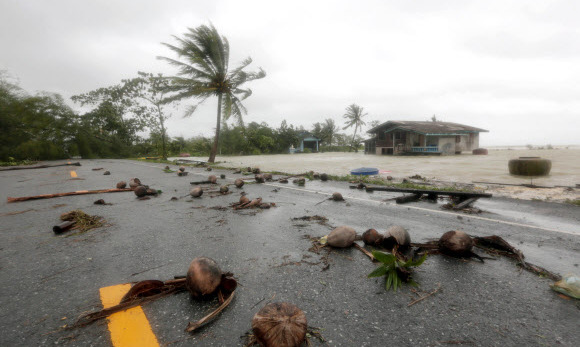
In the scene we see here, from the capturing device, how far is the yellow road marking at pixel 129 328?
3.76 feet

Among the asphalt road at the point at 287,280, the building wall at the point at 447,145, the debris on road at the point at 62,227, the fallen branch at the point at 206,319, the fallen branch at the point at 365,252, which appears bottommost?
the asphalt road at the point at 287,280

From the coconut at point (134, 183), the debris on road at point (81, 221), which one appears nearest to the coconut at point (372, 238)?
the debris on road at point (81, 221)

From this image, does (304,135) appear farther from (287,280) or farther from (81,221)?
(287,280)

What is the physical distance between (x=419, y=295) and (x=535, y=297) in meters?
0.68

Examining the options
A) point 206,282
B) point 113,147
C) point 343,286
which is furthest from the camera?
point 113,147

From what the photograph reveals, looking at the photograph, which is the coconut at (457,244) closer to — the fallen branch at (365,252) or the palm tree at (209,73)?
the fallen branch at (365,252)

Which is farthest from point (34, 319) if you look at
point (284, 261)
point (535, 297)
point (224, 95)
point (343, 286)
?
point (224, 95)

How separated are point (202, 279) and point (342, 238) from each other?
125cm

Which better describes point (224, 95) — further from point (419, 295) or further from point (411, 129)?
point (411, 129)

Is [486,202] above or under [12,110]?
under

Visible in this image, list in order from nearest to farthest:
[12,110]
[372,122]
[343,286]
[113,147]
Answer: [343,286] → [12,110] → [113,147] → [372,122]

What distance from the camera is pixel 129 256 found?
84.1 inches

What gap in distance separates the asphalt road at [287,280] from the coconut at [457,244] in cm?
9

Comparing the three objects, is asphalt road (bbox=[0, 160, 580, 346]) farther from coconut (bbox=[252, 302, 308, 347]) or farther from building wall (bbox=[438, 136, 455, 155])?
building wall (bbox=[438, 136, 455, 155])
